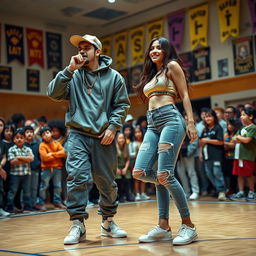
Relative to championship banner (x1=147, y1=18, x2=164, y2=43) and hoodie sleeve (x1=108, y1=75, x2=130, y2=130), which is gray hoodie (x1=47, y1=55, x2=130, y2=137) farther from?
championship banner (x1=147, y1=18, x2=164, y2=43)

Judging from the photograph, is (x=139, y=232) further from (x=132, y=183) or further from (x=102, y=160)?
(x=132, y=183)

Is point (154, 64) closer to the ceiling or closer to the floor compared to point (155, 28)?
closer to the floor

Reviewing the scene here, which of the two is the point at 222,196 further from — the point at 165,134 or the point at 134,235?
the point at 165,134

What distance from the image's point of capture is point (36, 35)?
43.4 ft

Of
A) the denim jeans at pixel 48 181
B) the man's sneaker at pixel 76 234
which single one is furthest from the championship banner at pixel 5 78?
the man's sneaker at pixel 76 234

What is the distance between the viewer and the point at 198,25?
37.2 feet

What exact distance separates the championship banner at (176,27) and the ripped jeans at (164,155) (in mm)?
8767

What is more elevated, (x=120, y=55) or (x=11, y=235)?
(x=120, y=55)

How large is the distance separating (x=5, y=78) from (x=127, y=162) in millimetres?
6143

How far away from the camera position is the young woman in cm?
328

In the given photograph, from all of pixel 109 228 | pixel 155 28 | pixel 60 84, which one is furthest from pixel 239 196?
pixel 155 28

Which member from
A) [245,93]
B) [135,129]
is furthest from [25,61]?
[245,93]

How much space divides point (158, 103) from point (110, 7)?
9.55 metres

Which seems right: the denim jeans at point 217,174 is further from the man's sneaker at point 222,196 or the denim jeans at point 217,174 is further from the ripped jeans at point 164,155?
the ripped jeans at point 164,155
